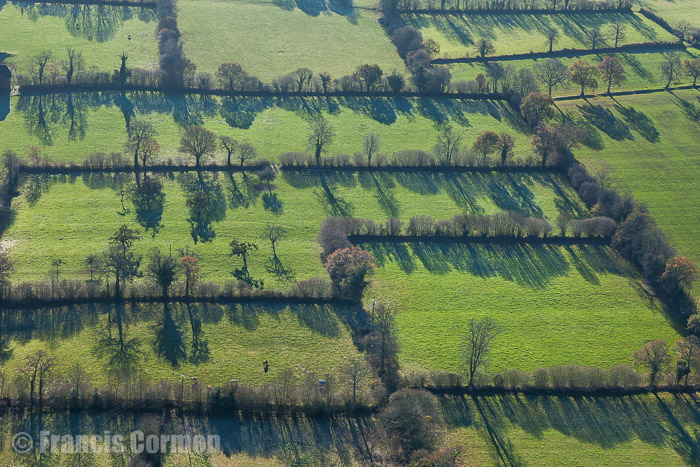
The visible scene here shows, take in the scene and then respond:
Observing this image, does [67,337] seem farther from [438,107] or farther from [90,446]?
[438,107]

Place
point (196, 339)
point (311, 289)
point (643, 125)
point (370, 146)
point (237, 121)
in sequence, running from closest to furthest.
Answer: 1. point (196, 339)
2. point (311, 289)
3. point (370, 146)
4. point (237, 121)
5. point (643, 125)

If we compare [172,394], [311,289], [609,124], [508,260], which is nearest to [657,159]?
[609,124]

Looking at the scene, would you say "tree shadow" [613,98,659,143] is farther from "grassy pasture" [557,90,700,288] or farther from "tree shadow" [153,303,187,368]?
"tree shadow" [153,303,187,368]

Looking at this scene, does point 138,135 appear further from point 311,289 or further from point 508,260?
point 508,260

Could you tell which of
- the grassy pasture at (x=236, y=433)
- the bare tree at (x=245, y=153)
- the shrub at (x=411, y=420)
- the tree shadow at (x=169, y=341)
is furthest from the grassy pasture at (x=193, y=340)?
the bare tree at (x=245, y=153)

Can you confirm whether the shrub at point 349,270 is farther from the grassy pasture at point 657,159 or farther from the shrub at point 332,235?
the grassy pasture at point 657,159

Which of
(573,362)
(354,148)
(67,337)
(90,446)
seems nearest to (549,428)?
(573,362)
